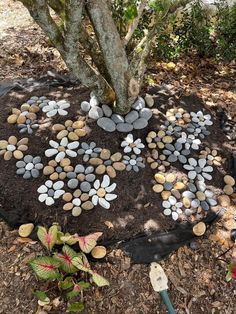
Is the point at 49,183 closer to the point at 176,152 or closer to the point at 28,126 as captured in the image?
the point at 28,126

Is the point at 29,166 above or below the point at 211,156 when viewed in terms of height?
above

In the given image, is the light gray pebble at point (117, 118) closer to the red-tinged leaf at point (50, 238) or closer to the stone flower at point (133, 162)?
the stone flower at point (133, 162)

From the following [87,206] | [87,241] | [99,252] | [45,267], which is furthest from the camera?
[87,206]

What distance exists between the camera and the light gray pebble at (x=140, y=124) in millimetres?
2698

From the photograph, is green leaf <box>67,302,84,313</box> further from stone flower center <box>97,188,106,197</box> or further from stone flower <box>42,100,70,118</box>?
stone flower <box>42,100,70,118</box>

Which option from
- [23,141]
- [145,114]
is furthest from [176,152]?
[23,141]

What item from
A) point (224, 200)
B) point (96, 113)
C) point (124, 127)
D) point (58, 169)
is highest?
point (96, 113)

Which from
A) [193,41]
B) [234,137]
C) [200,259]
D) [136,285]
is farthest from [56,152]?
[193,41]

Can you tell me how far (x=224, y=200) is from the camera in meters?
2.50

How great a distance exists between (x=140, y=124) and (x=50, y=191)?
85 centimetres

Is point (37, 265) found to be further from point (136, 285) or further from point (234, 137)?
point (234, 137)

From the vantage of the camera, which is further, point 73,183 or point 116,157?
point 116,157

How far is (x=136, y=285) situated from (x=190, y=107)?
1602 millimetres

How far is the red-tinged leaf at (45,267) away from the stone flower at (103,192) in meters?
0.55
